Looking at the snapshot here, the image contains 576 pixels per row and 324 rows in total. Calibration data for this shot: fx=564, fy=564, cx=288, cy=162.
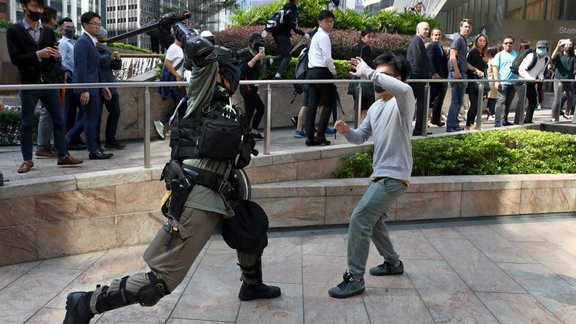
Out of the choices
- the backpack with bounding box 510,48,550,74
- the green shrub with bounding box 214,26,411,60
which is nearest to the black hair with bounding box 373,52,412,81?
the backpack with bounding box 510,48,550,74

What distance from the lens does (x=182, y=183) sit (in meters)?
3.58

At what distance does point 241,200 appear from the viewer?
13.1ft

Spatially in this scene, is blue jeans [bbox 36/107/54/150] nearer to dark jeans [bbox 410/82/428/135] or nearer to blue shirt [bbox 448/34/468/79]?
dark jeans [bbox 410/82/428/135]

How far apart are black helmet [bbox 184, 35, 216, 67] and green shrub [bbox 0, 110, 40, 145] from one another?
3170 millimetres

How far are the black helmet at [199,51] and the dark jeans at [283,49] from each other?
6192mm

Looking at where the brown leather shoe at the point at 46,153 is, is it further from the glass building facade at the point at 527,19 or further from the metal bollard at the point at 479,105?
the glass building facade at the point at 527,19

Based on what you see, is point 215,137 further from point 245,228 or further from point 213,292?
point 213,292

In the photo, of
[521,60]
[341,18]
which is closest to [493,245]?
[521,60]

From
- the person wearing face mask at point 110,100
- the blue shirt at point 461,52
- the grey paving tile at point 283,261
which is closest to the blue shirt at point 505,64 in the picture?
the blue shirt at point 461,52

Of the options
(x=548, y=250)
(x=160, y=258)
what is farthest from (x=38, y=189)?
(x=548, y=250)

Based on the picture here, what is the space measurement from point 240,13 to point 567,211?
30.2 ft

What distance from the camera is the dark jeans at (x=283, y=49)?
966cm

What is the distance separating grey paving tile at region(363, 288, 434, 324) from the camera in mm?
4137

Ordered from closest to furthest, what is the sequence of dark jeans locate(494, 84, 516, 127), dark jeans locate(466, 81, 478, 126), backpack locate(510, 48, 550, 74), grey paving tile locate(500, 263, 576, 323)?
grey paving tile locate(500, 263, 576, 323) < dark jeans locate(466, 81, 478, 126) < dark jeans locate(494, 84, 516, 127) < backpack locate(510, 48, 550, 74)
